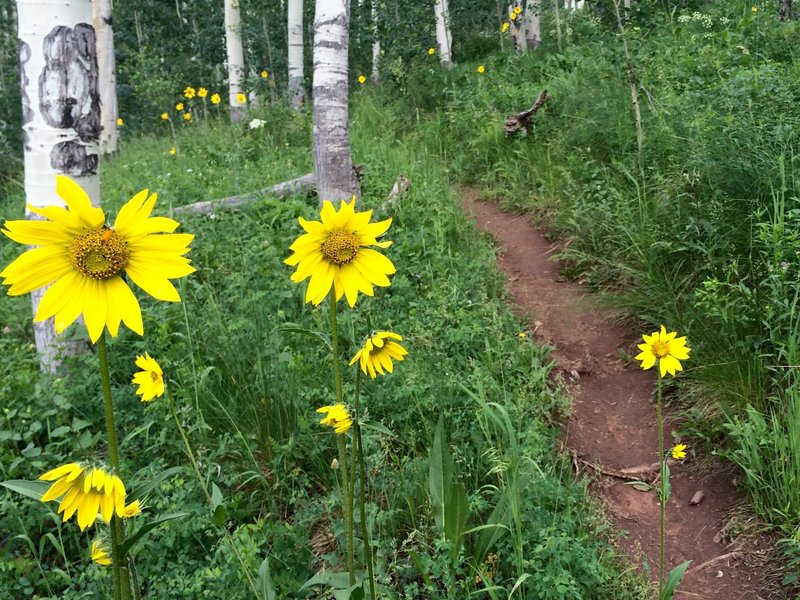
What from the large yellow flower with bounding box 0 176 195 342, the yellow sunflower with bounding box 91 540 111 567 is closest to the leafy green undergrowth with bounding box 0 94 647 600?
the large yellow flower with bounding box 0 176 195 342

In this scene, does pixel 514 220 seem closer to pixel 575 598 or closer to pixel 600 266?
pixel 600 266

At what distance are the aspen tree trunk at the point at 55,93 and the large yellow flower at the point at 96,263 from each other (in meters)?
2.37

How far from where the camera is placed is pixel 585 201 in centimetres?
444

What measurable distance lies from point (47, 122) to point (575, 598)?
321 cm

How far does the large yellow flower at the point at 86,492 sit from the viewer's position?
0.99 metres

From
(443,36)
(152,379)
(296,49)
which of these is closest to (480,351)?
(152,379)

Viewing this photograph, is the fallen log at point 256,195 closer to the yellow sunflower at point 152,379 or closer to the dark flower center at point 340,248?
the yellow sunflower at point 152,379

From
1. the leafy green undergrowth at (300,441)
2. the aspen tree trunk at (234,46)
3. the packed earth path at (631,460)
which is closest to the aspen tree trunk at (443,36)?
the aspen tree trunk at (234,46)

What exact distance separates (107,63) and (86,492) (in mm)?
11178

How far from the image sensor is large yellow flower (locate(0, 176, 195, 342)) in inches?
38.6

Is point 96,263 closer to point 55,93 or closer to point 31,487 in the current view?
point 31,487

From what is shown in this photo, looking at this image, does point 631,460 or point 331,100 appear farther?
point 331,100

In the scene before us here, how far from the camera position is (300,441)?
8.11ft

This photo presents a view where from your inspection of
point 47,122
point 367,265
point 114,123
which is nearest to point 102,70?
point 114,123
